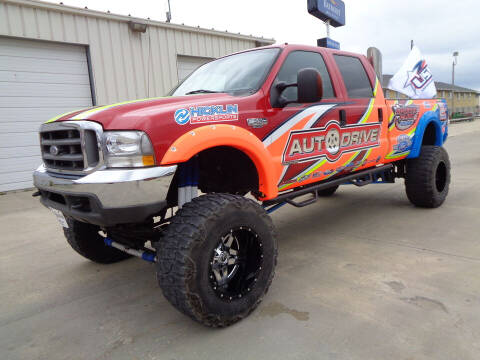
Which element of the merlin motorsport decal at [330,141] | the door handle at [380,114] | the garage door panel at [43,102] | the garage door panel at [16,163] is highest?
the garage door panel at [43,102]

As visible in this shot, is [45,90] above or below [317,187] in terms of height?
above

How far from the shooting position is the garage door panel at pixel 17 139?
775cm

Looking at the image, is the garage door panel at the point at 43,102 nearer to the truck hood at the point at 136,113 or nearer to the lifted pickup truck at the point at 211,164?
the lifted pickup truck at the point at 211,164

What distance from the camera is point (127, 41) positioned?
29.9 ft

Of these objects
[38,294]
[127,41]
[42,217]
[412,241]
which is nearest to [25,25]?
[127,41]

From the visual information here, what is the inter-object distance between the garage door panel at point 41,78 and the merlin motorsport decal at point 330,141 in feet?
23.5

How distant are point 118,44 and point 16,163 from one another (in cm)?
367

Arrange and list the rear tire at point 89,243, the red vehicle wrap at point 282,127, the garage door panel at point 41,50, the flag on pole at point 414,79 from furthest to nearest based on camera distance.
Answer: the garage door panel at point 41,50
the flag on pole at point 414,79
the rear tire at point 89,243
the red vehicle wrap at point 282,127

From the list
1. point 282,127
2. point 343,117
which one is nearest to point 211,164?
point 282,127

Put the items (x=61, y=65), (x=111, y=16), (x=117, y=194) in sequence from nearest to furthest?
(x=117, y=194), (x=61, y=65), (x=111, y=16)

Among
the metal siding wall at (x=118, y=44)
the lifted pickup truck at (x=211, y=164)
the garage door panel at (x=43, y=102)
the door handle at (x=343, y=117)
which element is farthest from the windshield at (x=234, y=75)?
the garage door panel at (x=43, y=102)

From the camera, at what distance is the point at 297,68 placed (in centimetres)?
327

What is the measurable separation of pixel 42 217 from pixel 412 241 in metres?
5.26

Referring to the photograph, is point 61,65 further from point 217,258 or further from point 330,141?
point 217,258
